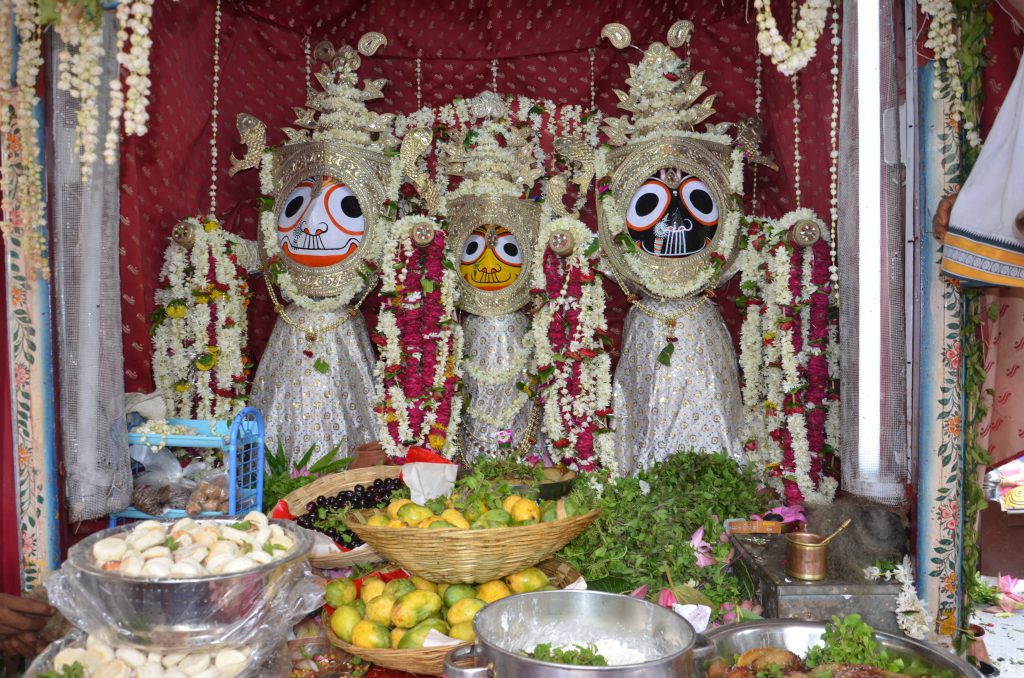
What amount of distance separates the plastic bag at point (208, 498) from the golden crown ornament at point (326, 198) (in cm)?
173

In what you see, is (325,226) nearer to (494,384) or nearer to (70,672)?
(494,384)

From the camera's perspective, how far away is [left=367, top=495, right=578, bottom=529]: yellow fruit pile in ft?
9.20

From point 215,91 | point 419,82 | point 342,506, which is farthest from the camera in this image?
point 419,82

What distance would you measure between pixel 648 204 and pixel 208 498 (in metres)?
3.05

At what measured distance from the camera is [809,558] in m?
3.10

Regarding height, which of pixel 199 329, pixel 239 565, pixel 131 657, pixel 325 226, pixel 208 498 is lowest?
pixel 131 657

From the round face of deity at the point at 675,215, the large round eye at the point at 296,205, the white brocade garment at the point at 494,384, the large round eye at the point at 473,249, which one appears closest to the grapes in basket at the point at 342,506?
the white brocade garment at the point at 494,384

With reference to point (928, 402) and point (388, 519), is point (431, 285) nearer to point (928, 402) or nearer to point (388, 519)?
point (388, 519)

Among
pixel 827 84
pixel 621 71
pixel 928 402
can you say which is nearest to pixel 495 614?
pixel 928 402

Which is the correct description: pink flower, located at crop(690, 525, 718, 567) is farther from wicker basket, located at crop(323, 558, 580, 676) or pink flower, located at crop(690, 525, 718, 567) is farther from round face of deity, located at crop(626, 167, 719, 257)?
round face of deity, located at crop(626, 167, 719, 257)

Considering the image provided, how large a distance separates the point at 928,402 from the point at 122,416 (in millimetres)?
3216

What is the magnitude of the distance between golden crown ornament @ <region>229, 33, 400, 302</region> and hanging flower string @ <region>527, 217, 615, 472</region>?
1150 mm

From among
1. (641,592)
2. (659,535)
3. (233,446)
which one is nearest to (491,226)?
(233,446)

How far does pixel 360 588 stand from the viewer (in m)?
2.95
